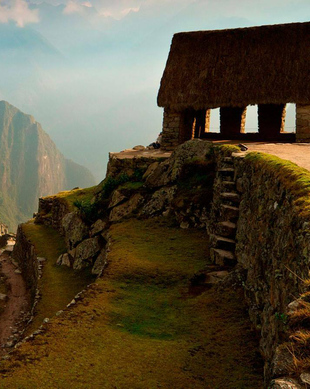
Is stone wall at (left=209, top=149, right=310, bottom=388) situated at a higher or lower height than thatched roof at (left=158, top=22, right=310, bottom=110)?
lower

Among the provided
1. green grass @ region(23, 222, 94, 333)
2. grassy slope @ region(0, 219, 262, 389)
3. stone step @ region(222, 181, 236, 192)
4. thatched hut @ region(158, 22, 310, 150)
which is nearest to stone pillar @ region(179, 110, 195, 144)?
thatched hut @ region(158, 22, 310, 150)

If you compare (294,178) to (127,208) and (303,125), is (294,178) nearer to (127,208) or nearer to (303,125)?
(127,208)

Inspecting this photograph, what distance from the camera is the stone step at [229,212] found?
43.4ft

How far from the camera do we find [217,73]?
2567 cm

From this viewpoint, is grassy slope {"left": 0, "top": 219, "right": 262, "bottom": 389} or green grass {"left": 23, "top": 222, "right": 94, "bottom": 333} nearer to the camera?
grassy slope {"left": 0, "top": 219, "right": 262, "bottom": 389}

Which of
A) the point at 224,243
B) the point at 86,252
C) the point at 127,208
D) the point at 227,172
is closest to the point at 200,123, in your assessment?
the point at 127,208

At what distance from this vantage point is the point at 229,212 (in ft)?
43.9

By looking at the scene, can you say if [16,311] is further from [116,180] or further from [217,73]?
[217,73]

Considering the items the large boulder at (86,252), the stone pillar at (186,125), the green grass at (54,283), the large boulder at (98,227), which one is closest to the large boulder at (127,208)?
the large boulder at (98,227)

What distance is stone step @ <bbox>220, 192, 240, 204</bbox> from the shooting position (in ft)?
44.0

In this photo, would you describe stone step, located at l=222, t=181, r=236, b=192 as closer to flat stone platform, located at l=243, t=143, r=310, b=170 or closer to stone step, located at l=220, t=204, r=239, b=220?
stone step, located at l=220, t=204, r=239, b=220

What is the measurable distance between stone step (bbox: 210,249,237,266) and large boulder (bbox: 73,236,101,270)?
826 cm

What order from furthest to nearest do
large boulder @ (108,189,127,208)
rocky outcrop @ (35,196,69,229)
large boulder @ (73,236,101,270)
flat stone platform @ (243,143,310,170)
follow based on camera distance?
1. rocky outcrop @ (35,196,69,229)
2. large boulder @ (108,189,127,208)
3. large boulder @ (73,236,101,270)
4. flat stone platform @ (243,143,310,170)

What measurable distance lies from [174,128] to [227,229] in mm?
14444
